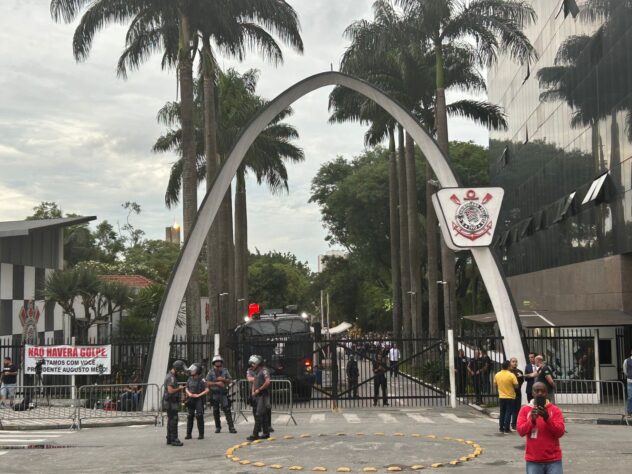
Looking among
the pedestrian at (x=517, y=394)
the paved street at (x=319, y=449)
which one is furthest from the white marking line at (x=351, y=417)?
the pedestrian at (x=517, y=394)

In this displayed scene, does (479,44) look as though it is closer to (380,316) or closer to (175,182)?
(175,182)

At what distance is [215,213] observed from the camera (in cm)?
2386

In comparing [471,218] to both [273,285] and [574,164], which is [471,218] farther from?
[273,285]

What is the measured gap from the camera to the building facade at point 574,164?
83.0ft

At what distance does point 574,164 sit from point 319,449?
67.3ft

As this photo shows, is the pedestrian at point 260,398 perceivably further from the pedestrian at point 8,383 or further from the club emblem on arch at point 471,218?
the pedestrian at point 8,383

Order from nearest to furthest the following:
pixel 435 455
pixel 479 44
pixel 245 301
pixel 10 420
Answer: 1. pixel 435 455
2. pixel 10 420
3. pixel 479 44
4. pixel 245 301

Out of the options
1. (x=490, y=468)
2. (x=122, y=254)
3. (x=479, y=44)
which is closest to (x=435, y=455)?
(x=490, y=468)

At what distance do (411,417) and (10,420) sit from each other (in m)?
10.1

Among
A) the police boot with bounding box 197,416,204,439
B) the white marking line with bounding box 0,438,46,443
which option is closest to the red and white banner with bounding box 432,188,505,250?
the police boot with bounding box 197,416,204,439

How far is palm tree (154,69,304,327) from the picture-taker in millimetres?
45281

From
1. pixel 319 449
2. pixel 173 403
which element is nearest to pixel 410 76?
pixel 173 403

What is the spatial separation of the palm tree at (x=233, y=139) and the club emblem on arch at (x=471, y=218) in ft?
75.7

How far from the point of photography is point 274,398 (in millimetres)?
24969
